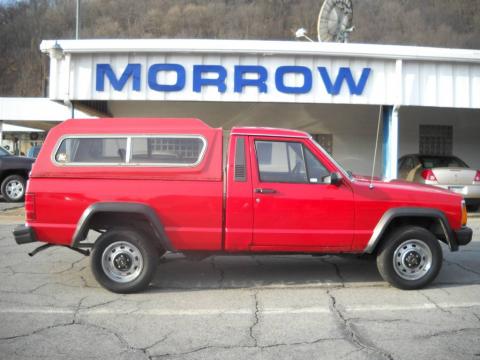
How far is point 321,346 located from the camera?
3840 millimetres

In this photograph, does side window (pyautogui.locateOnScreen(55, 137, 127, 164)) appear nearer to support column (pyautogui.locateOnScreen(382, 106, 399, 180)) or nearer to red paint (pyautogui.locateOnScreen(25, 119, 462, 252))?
red paint (pyautogui.locateOnScreen(25, 119, 462, 252))

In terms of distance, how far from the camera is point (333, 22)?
15320 mm

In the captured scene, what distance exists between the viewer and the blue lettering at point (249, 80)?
38.8 ft

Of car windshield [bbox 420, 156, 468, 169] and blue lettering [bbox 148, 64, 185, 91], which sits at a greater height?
blue lettering [bbox 148, 64, 185, 91]

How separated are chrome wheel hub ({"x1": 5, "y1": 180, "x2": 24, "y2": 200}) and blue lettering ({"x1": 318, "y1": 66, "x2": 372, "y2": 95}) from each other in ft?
28.3

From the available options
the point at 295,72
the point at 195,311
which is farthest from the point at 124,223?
the point at 295,72

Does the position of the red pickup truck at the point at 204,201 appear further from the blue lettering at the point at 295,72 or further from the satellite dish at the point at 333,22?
the satellite dish at the point at 333,22

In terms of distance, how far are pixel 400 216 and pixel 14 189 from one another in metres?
10.9

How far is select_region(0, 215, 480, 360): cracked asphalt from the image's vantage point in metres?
3.77

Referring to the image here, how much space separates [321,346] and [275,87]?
352 inches

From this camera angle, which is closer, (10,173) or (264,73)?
(264,73)

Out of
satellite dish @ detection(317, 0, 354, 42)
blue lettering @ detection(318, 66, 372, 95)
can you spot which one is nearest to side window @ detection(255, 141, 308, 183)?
blue lettering @ detection(318, 66, 372, 95)

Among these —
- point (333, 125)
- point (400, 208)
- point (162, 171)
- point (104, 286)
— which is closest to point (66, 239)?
point (104, 286)

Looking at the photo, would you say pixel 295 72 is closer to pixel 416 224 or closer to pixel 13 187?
pixel 416 224
